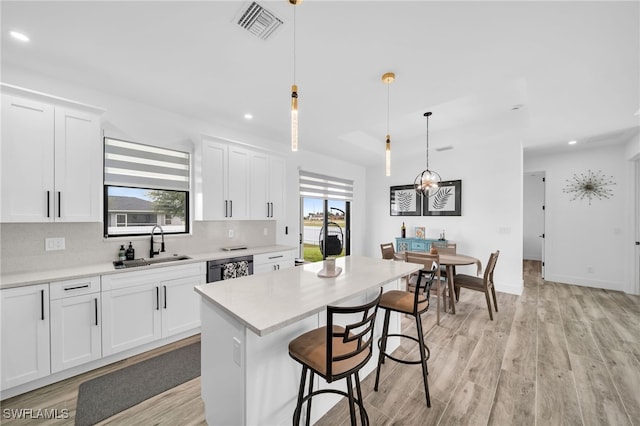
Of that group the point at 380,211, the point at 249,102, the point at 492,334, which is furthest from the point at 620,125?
the point at 249,102

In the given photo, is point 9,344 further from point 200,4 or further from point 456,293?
point 456,293

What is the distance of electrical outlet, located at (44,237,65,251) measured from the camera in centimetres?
237

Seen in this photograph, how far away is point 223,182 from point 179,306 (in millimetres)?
1615

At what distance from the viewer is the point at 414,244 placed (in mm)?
5180

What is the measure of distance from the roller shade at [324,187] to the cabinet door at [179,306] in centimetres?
265

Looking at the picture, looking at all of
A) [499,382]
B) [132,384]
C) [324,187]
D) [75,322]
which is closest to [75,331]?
[75,322]

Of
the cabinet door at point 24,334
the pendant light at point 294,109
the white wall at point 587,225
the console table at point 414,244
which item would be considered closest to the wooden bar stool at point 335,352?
the pendant light at point 294,109

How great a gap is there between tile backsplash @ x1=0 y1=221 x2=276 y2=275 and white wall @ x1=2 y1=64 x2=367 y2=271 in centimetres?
2

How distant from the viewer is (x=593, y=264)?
475 centimetres

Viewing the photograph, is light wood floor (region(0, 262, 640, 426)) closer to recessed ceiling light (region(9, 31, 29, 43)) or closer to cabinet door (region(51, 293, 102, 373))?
cabinet door (region(51, 293, 102, 373))

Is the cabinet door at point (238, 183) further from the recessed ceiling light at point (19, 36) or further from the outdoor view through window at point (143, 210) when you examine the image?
the recessed ceiling light at point (19, 36)

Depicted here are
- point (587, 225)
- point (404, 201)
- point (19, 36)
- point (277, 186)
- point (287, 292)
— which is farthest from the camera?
point (404, 201)

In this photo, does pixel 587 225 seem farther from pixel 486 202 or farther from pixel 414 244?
pixel 414 244

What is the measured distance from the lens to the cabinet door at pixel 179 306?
262 cm
